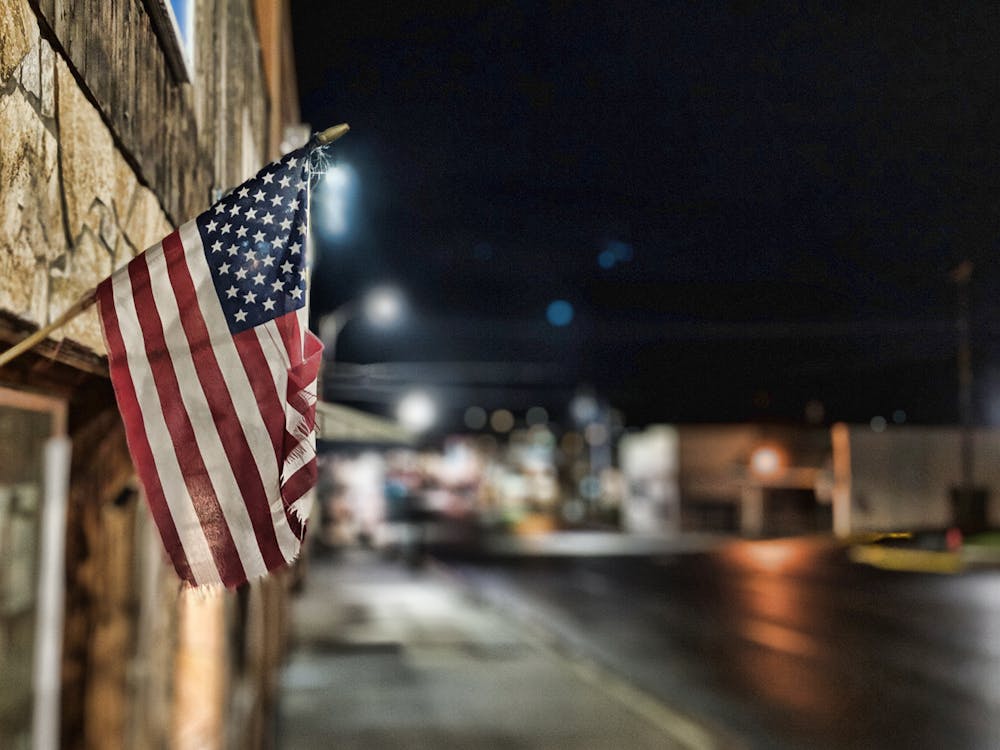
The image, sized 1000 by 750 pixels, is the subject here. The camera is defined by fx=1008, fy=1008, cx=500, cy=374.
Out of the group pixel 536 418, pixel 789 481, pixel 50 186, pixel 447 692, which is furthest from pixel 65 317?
pixel 536 418

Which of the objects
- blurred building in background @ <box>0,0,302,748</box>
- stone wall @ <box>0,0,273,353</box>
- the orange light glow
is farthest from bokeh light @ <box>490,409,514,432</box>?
stone wall @ <box>0,0,273,353</box>

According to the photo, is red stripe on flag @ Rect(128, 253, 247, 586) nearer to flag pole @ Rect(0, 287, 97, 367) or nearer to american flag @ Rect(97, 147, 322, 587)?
american flag @ Rect(97, 147, 322, 587)

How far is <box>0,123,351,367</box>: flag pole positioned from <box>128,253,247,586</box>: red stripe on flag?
133mm

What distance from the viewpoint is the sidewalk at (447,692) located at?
33.0 feet

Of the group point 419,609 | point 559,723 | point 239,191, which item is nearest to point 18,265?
point 239,191

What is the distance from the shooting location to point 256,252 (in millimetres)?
3008

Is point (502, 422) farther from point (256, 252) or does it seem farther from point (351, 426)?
point (256, 252)

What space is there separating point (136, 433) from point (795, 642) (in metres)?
16.0

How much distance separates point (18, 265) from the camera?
2859mm

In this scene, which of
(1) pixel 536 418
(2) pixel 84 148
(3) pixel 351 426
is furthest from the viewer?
(1) pixel 536 418

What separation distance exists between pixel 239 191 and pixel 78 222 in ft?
2.69

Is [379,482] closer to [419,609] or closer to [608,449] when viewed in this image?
[419,609]

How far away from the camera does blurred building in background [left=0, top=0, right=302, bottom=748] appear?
9.86ft

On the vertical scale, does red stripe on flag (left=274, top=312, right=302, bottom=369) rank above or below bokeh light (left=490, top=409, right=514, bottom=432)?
below
